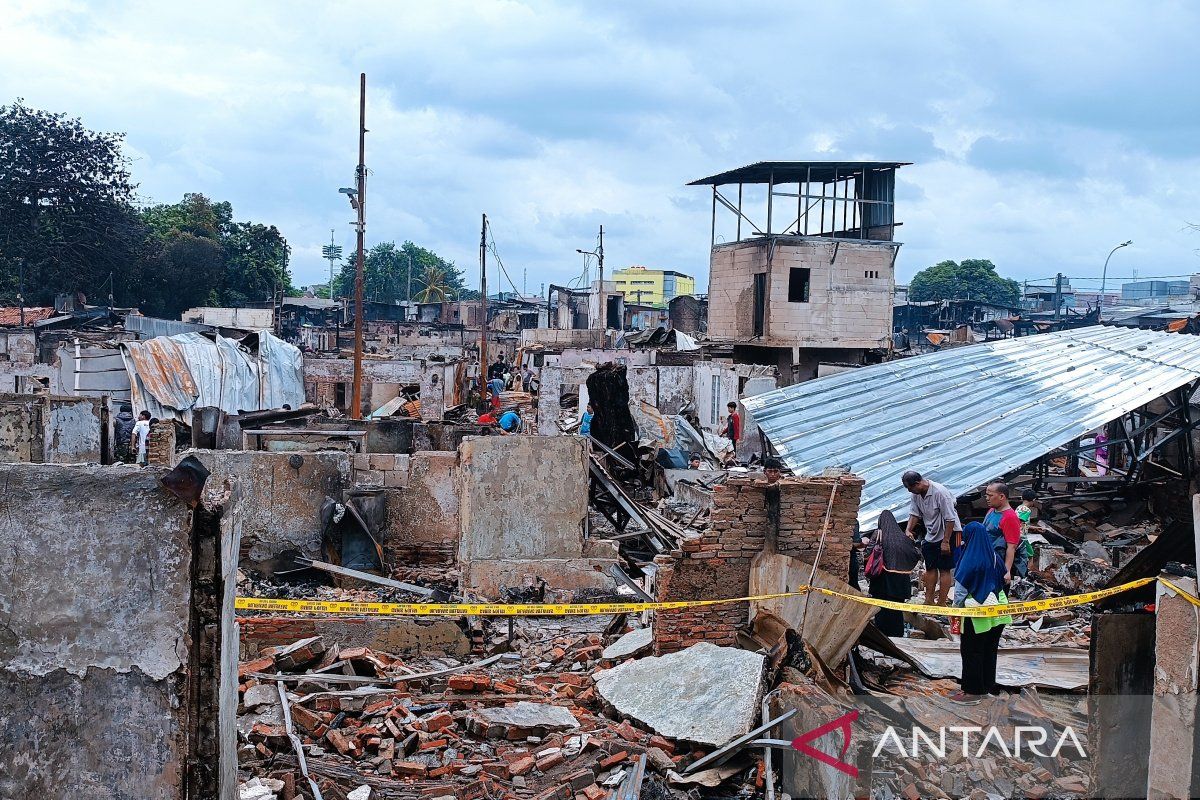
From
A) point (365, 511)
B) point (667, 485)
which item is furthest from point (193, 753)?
point (667, 485)

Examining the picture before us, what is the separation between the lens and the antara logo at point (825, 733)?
5.00 metres

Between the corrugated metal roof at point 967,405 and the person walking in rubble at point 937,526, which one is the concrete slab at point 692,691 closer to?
the person walking in rubble at point 937,526

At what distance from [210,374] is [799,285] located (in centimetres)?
1531

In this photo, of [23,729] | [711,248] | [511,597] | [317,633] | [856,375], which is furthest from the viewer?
[711,248]

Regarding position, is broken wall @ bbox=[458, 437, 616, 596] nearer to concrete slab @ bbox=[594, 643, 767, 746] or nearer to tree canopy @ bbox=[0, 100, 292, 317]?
concrete slab @ bbox=[594, 643, 767, 746]

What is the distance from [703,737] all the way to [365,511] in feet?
21.8

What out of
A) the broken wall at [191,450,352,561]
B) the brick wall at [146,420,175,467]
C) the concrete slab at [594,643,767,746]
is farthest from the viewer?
the brick wall at [146,420,175,467]

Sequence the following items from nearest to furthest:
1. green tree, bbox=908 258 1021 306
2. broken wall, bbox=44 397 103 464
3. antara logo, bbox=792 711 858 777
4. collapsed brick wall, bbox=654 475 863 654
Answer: antara logo, bbox=792 711 858 777 → collapsed brick wall, bbox=654 475 863 654 → broken wall, bbox=44 397 103 464 → green tree, bbox=908 258 1021 306

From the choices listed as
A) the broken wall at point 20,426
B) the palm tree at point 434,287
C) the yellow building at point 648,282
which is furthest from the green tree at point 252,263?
the yellow building at point 648,282

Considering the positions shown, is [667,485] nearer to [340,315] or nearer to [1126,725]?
[1126,725]

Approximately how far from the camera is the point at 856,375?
55.4 feet

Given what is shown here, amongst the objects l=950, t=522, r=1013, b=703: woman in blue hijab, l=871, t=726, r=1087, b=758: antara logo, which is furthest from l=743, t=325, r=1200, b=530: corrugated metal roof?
l=871, t=726, r=1087, b=758: antara logo

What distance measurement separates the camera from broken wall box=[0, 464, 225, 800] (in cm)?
405

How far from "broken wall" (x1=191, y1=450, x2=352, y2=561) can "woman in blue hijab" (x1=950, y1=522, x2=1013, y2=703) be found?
704cm
